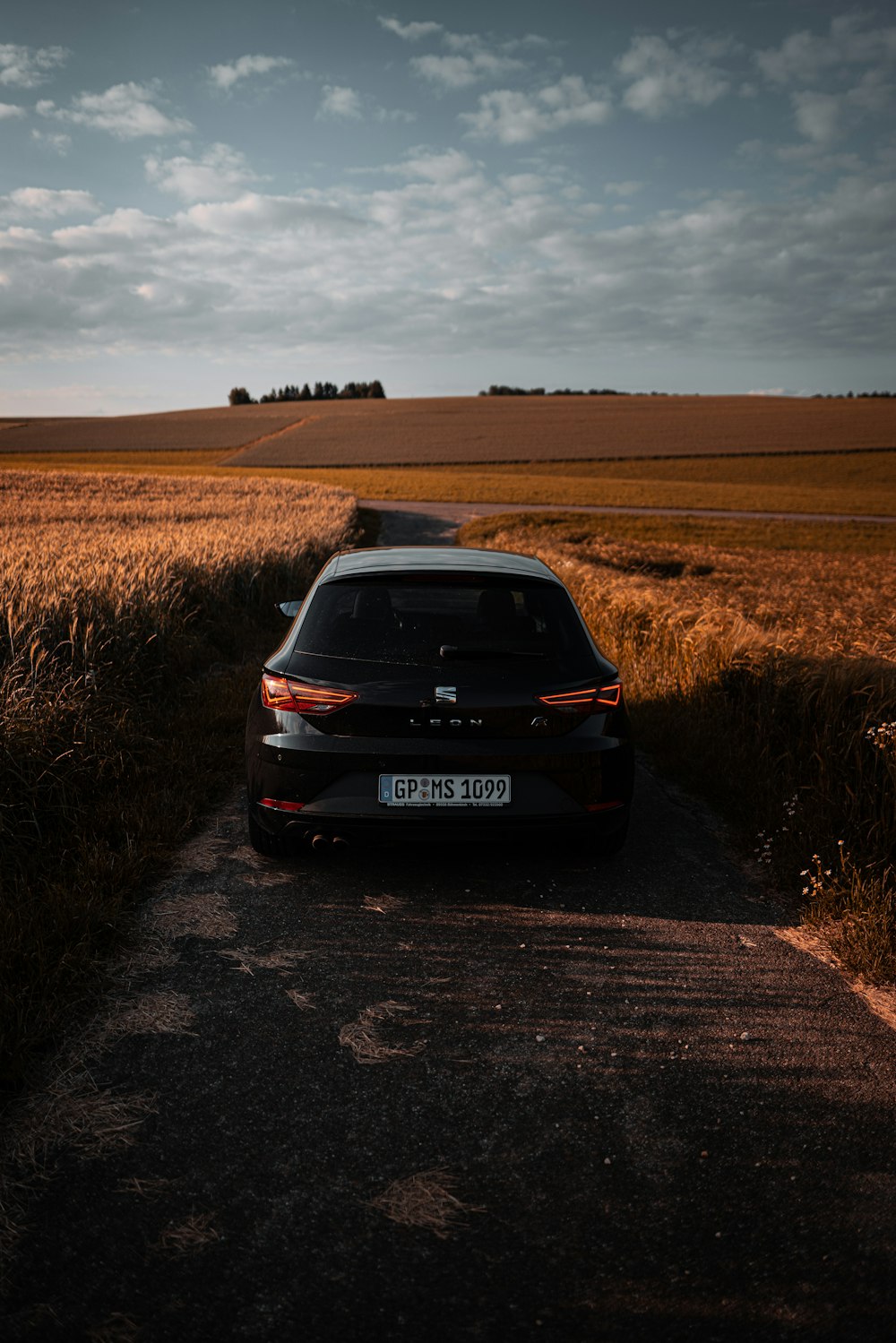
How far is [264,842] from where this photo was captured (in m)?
4.10

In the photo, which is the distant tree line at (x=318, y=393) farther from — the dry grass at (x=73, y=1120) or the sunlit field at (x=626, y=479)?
the dry grass at (x=73, y=1120)

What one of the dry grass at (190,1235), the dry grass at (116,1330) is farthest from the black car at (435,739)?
the dry grass at (116,1330)

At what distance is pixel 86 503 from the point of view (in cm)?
2475

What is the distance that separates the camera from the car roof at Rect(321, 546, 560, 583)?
13.6 feet

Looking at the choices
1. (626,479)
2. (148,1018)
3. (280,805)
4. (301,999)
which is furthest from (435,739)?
(626,479)

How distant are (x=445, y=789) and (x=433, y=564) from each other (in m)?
1.17

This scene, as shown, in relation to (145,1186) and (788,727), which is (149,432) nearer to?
(788,727)

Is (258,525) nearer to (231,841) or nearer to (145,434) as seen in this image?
(231,841)

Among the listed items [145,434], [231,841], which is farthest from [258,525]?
[145,434]

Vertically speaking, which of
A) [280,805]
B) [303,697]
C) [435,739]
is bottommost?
[280,805]

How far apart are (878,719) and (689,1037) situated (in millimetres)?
2720

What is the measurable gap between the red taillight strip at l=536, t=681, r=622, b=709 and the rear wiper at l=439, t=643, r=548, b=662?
0.24m

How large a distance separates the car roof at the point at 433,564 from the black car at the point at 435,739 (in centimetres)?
34

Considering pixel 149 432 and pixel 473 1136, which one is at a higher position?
pixel 149 432
